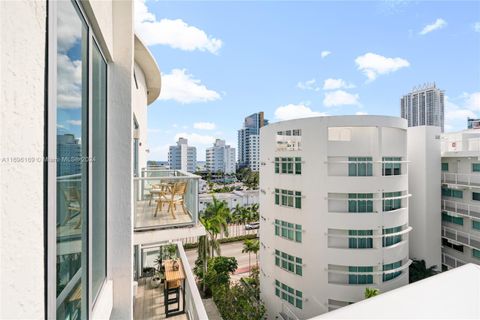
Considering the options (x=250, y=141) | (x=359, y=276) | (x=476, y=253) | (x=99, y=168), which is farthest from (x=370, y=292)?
(x=250, y=141)

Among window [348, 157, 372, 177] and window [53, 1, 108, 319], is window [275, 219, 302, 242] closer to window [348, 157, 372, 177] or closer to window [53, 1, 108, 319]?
window [348, 157, 372, 177]

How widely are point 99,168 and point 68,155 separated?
940 millimetres

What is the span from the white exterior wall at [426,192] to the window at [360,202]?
9.12m

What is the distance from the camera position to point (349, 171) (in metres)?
12.6

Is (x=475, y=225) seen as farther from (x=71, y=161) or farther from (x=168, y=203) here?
(x=71, y=161)

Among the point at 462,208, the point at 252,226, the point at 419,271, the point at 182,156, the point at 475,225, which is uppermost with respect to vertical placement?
the point at 182,156

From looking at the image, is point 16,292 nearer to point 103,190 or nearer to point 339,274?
point 103,190

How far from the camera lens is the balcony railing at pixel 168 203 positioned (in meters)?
5.23

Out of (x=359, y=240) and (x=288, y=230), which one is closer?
(x=359, y=240)

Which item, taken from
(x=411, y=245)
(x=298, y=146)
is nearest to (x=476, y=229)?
(x=411, y=245)

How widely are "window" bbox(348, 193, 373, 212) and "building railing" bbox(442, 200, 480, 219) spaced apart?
10.4 m

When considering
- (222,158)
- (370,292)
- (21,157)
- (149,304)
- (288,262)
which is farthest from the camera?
(222,158)

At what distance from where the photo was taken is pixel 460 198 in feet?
58.6

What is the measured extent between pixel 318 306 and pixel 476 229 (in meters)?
13.8
